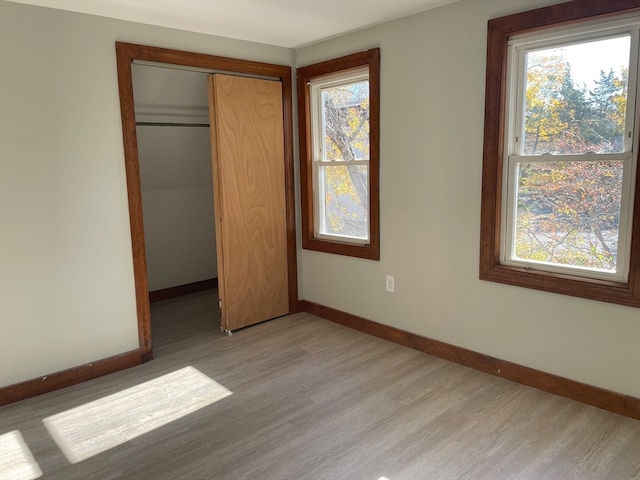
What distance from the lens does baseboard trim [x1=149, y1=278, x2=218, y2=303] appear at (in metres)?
4.71

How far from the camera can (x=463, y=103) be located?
2.85m

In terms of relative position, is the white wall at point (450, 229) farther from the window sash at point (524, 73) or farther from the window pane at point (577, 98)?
the window pane at point (577, 98)

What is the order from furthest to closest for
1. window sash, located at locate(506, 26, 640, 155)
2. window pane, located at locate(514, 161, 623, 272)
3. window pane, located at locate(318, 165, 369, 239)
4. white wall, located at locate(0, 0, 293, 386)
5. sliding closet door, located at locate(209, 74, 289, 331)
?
window pane, located at locate(318, 165, 369, 239), sliding closet door, located at locate(209, 74, 289, 331), white wall, located at locate(0, 0, 293, 386), window pane, located at locate(514, 161, 623, 272), window sash, located at locate(506, 26, 640, 155)

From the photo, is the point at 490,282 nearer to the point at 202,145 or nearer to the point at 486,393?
the point at 486,393

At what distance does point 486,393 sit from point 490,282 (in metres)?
0.67

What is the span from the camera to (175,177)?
4668mm

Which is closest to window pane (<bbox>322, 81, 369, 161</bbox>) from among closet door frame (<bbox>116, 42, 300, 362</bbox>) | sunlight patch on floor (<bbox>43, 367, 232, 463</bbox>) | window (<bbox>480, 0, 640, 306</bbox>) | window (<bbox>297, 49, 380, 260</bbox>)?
window (<bbox>297, 49, 380, 260</bbox>)

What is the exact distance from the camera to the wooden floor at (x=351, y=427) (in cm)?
205

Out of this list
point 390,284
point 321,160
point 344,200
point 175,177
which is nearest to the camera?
point 390,284

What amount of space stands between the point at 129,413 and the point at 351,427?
1261 mm

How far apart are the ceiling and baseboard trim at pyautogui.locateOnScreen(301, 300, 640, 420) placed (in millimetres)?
2228

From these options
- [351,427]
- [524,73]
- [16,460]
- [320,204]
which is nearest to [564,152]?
[524,73]

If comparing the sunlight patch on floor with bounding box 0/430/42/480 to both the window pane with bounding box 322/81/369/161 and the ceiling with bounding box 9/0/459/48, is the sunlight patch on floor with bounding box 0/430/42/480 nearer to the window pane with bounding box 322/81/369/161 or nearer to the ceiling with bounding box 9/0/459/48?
the ceiling with bounding box 9/0/459/48

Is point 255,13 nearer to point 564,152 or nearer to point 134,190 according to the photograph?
point 134,190
